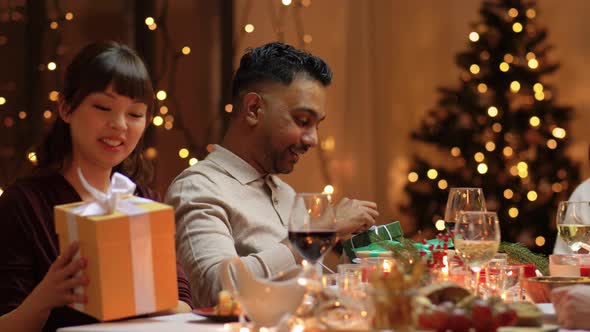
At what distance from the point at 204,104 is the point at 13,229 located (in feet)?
9.55

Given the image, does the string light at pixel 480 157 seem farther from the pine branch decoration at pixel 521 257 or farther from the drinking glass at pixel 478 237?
the drinking glass at pixel 478 237

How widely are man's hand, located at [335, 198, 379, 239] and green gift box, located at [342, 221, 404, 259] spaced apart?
0.03 meters

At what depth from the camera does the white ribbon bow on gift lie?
5.39ft

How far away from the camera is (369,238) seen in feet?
8.08

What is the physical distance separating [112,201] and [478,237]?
780mm

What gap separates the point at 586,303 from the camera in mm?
1608

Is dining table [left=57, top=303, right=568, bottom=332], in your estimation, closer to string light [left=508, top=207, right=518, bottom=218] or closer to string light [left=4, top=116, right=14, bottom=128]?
string light [left=4, top=116, right=14, bottom=128]

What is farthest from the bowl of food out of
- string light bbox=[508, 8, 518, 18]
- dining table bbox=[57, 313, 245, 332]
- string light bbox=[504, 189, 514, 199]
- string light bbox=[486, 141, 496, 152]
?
string light bbox=[508, 8, 518, 18]

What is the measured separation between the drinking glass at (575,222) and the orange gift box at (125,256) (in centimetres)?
137

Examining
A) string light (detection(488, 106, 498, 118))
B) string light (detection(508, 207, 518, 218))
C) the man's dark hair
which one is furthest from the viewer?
string light (detection(488, 106, 498, 118))

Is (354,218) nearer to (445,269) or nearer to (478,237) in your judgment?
(445,269)

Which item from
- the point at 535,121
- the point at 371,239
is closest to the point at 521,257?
the point at 371,239

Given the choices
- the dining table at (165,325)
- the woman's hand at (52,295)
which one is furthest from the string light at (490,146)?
the woman's hand at (52,295)

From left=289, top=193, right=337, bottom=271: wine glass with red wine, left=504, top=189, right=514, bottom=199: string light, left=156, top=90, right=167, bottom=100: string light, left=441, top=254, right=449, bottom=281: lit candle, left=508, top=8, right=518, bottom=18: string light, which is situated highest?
left=508, top=8, right=518, bottom=18: string light
